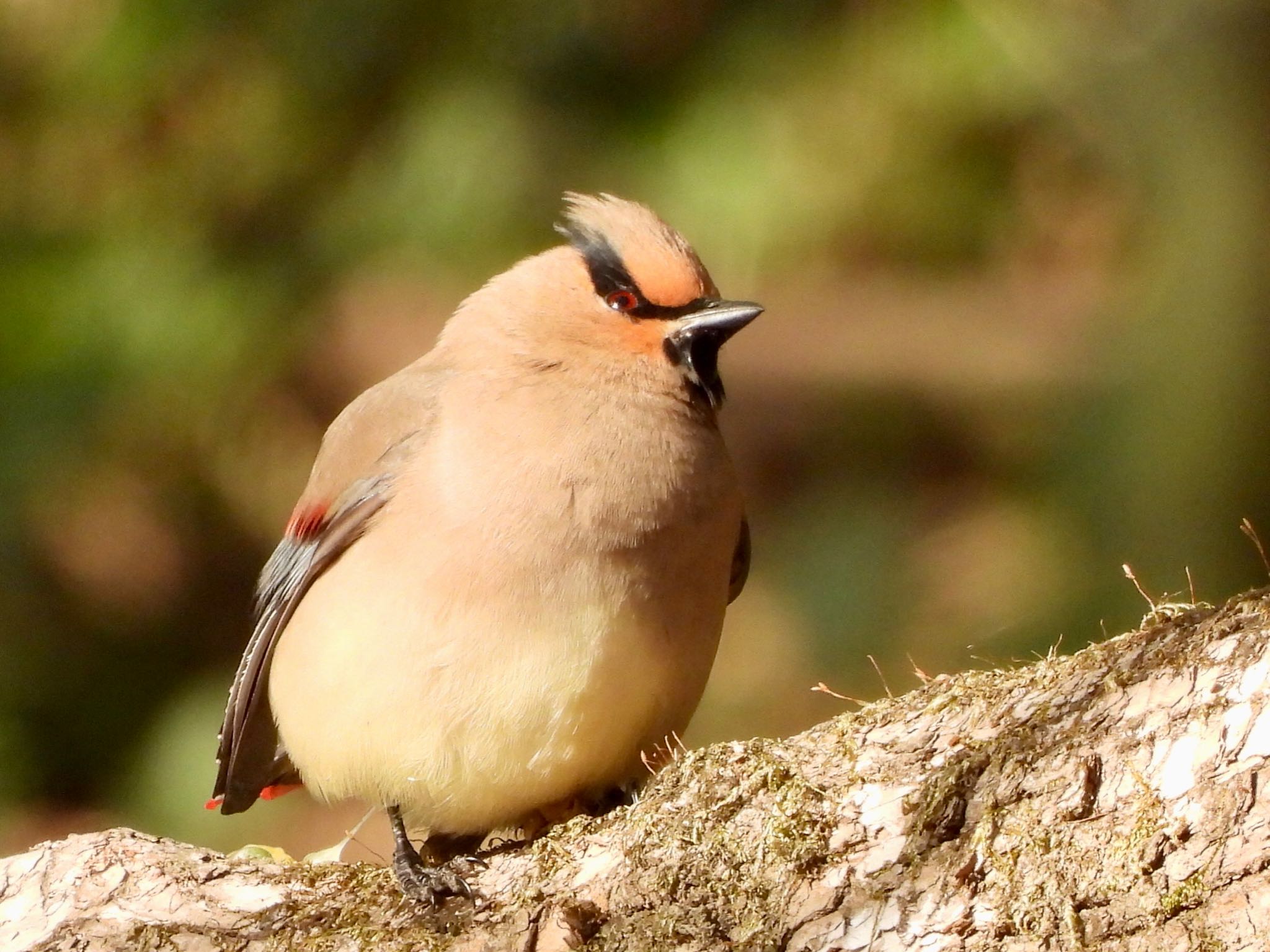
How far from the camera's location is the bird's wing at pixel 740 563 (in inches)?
140

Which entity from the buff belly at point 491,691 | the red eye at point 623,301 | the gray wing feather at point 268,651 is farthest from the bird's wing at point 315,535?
the red eye at point 623,301

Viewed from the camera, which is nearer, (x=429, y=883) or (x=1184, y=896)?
(x=1184, y=896)

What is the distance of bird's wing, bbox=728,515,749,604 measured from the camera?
3.55 metres

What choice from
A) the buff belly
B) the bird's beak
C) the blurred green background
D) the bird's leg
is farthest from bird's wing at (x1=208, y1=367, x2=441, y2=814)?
the blurred green background

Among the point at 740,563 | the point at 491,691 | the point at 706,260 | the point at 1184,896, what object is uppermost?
the point at 706,260

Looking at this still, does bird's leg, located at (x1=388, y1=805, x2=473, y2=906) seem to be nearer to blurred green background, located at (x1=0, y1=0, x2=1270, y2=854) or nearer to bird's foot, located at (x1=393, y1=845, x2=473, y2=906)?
bird's foot, located at (x1=393, y1=845, x2=473, y2=906)

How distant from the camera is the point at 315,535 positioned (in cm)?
353

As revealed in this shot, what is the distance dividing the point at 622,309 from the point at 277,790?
54.5 inches

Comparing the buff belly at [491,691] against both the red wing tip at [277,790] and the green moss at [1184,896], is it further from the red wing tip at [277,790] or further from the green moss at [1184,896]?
the green moss at [1184,896]

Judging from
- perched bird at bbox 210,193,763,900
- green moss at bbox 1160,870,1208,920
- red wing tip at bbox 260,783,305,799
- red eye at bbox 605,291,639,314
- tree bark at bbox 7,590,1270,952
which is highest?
red eye at bbox 605,291,639,314

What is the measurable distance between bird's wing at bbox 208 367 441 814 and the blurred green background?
163 cm

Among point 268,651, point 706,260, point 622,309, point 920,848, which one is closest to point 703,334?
point 622,309

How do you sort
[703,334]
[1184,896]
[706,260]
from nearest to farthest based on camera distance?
[1184,896], [703,334], [706,260]

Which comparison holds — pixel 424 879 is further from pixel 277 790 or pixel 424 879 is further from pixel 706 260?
pixel 706 260
